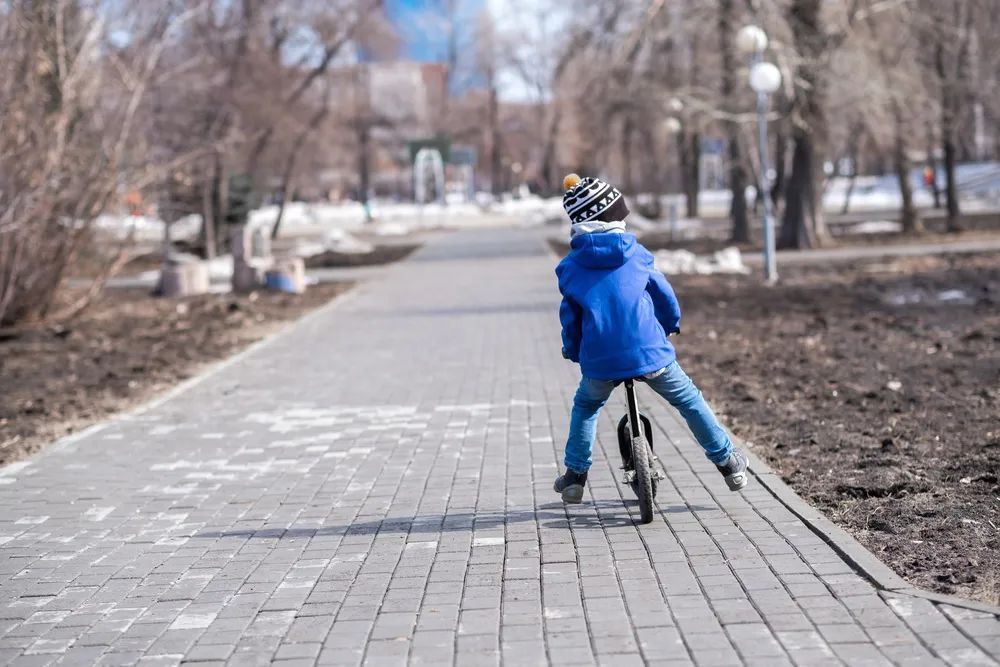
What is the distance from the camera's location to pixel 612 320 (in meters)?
6.32

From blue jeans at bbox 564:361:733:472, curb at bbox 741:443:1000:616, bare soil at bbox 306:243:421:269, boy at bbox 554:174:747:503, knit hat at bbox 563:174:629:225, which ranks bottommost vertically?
bare soil at bbox 306:243:421:269

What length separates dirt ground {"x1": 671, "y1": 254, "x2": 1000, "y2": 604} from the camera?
6.10 m

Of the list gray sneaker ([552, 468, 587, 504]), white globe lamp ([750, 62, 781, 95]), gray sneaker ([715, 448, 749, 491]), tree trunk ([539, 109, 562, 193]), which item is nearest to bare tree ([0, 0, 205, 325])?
white globe lamp ([750, 62, 781, 95])

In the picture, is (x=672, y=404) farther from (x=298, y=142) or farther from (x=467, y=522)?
(x=298, y=142)

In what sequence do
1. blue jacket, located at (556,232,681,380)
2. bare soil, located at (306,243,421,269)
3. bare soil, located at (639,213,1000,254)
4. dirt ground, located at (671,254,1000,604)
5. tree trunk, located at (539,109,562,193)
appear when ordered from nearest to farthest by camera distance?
dirt ground, located at (671,254,1000,604)
blue jacket, located at (556,232,681,380)
bare soil, located at (639,213,1000,254)
bare soil, located at (306,243,421,269)
tree trunk, located at (539,109,562,193)

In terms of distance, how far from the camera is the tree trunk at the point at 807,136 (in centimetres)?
2764

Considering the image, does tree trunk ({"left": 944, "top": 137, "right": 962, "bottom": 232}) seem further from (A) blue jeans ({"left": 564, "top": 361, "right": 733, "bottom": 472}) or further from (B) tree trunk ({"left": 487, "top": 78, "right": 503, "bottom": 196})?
(B) tree trunk ({"left": 487, "top": 78, "right": 503, "bottom": 196})

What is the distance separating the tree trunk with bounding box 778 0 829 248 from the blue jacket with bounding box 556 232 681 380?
21.1 m

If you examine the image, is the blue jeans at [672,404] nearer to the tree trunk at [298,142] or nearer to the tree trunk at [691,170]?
the tree trunk at [298,142]

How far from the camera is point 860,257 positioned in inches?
1056

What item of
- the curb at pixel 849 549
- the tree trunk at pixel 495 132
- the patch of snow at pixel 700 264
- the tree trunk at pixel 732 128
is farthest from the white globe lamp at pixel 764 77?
the tree trunk at pixel 495 132

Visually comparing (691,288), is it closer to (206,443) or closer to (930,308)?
(930,308)

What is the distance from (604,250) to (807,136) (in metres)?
24.1

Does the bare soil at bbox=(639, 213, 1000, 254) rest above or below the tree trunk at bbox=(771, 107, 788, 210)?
below
